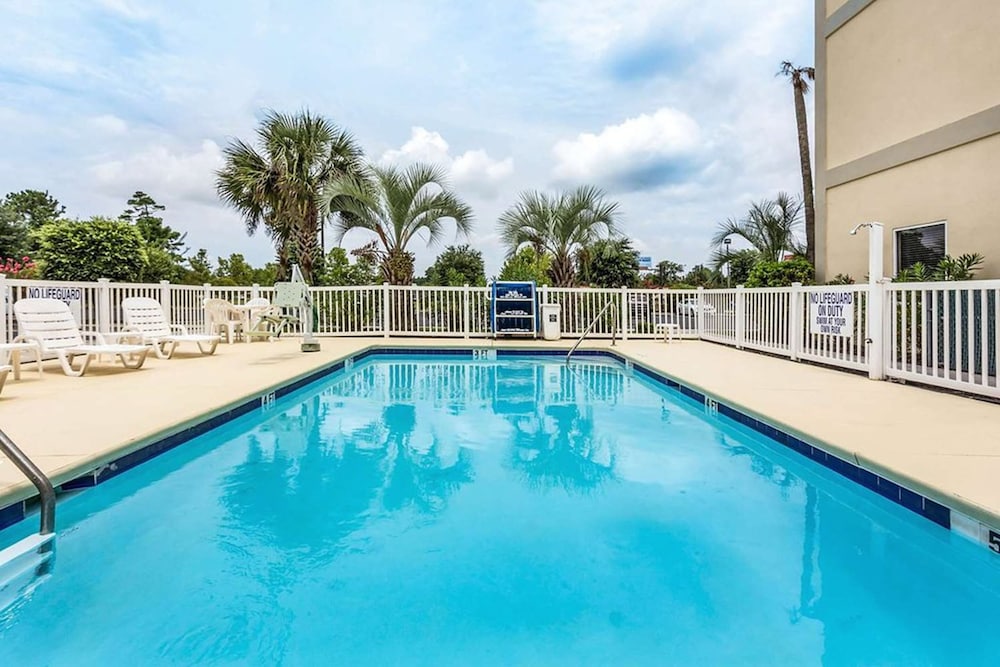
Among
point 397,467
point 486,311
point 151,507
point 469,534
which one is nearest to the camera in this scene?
point 469,534

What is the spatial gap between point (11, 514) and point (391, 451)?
2.06 meters

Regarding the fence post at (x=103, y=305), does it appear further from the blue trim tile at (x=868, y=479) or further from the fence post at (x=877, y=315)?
the fence post at (x=877, y=315)

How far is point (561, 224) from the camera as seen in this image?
14211 mm

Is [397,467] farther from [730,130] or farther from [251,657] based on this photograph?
[730,130]

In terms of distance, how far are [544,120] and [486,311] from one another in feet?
17.6

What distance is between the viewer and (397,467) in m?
3.62

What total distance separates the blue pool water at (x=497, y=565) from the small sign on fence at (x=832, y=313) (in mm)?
3117

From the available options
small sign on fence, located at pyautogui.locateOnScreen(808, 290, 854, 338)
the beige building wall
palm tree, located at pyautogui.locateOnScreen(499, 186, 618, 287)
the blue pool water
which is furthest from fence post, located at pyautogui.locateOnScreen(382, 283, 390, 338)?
the beige building wall

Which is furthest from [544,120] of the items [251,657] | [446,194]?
[251,657]

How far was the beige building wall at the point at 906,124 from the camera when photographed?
6.73 m

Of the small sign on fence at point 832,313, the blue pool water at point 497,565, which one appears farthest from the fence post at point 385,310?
the blue pool water at point 497,565

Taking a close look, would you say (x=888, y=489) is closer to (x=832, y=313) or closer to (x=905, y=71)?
(x=832, y=313)

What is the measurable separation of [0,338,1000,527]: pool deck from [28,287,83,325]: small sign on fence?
810 mm

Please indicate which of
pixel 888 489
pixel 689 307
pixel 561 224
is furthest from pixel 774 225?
pixel 888 489
